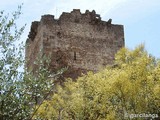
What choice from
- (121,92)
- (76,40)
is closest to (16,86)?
(121,92)

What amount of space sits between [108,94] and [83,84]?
3.38 m

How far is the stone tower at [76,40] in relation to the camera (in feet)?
90.0

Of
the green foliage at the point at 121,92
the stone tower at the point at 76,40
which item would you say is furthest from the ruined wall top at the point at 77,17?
the green foliage at the point at 121,92

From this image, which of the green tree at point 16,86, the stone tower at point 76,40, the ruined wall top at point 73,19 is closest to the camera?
the green tree at point 16,86

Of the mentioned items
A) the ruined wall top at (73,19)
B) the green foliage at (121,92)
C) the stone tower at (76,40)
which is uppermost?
the ruined wall top at (73,19)

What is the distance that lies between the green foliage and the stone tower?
7793 millimetres

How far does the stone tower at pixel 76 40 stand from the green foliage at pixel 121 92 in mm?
7793

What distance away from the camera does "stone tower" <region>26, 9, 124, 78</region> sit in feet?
90.0

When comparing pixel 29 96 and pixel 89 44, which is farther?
pixel 89 44

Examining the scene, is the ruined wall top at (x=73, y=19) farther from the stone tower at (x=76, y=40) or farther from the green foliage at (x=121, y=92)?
the green foliage at (x=121, y=92)

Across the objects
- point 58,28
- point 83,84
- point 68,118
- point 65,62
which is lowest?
point 68,118

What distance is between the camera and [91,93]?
18484 millimetres

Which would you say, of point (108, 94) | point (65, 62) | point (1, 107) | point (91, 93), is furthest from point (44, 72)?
point (65, 62)

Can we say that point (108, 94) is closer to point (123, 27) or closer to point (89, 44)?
point (89, 44)
